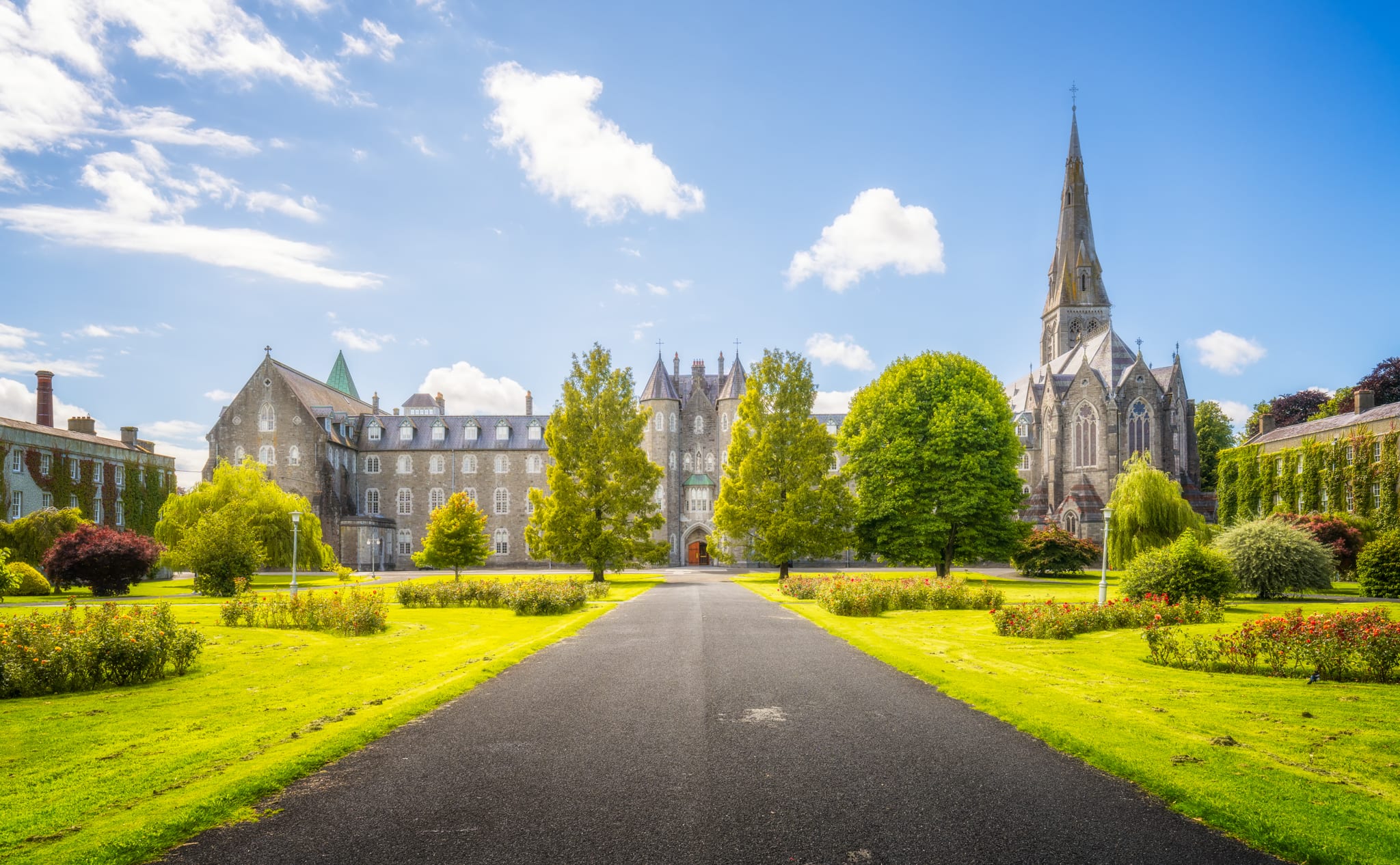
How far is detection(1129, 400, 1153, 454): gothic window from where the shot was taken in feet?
223

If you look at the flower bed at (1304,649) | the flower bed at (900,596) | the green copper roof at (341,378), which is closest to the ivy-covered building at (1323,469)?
the flower bed at (900,596)

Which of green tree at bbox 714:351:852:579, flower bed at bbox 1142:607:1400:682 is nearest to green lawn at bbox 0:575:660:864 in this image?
flower bed at bbox 1142:607:1400:682

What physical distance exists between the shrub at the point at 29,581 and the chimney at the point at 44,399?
3162 cm

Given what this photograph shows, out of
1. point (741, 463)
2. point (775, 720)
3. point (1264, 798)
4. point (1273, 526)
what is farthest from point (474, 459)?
point (1264, 798)

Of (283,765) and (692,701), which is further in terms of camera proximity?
(692,701)

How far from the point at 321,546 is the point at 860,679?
42191 mm

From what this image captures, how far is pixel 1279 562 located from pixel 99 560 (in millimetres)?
46805

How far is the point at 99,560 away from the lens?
34.2 meters

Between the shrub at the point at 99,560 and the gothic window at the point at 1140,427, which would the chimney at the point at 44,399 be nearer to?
the shrub at the point at 99,560

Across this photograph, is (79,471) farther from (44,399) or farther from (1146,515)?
(1146,515)

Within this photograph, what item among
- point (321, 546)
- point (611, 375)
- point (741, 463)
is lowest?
point (321, 546)

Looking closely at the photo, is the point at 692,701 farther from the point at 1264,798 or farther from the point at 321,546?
the point at 321,546

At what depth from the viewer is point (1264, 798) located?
24.3 ft

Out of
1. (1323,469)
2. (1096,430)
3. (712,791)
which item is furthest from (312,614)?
(1096,430)
